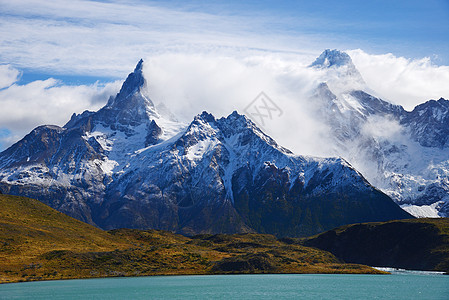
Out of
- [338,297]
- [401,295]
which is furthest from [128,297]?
[401,295]

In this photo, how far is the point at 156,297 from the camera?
19388 cm

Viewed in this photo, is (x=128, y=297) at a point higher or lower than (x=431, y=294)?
lower

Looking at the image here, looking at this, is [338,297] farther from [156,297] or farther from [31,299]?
[31,299]

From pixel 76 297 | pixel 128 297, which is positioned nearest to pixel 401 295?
pixel 128 297

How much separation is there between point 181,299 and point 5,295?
58345 millimetres

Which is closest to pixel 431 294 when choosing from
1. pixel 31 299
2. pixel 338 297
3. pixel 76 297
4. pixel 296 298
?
pixel 338 297

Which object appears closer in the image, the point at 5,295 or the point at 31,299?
the point at 31,299

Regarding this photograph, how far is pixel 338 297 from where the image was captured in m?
191

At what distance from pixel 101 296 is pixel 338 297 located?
7429 centimetres

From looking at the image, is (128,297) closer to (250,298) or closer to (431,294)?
(250,298)

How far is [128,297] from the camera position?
639ft

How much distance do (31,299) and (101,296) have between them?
2144 centimetres

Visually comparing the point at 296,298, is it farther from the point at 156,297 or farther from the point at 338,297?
the point at 156,297

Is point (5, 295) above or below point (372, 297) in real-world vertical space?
below
